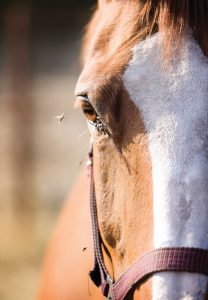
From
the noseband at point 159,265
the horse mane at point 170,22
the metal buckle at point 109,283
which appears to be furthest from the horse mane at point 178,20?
the metal buckle at point 109,283

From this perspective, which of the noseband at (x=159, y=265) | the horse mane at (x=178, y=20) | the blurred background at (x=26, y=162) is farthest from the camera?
the blurred background at (x=26, y=162)

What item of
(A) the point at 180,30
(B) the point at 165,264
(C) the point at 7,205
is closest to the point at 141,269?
(B) the point at 165,264

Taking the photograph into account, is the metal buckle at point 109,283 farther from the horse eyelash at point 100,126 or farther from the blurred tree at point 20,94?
the blurred tree at point 20,94

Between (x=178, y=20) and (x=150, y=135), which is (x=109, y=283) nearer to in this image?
(x=150, y=135)

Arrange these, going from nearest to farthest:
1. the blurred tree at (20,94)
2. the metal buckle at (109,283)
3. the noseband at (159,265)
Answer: the noseband at (159,265)
the metal buckle at (109,283)
the blurred tree at (20,94)

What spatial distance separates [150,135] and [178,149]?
0.25 feet

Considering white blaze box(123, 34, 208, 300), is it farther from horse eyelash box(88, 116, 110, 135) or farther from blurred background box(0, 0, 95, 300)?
blurred background box(0, 0, 95, 300)

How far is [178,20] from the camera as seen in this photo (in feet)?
4.78

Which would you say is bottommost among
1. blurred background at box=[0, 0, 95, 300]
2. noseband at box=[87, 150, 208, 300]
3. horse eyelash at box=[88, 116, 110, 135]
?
blurred background at box=[0, 0, 95, 300]

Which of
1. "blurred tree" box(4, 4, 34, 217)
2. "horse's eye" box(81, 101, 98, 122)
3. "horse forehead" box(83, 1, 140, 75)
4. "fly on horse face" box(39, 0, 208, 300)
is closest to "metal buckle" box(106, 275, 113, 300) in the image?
"fly on horse face" box(39, 0, 208, 300)

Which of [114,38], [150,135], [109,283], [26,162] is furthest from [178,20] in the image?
[26,162]

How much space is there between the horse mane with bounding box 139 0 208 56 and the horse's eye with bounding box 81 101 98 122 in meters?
0.21

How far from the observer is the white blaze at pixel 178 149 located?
50.2 inches

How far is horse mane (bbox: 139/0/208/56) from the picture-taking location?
1429 mm
